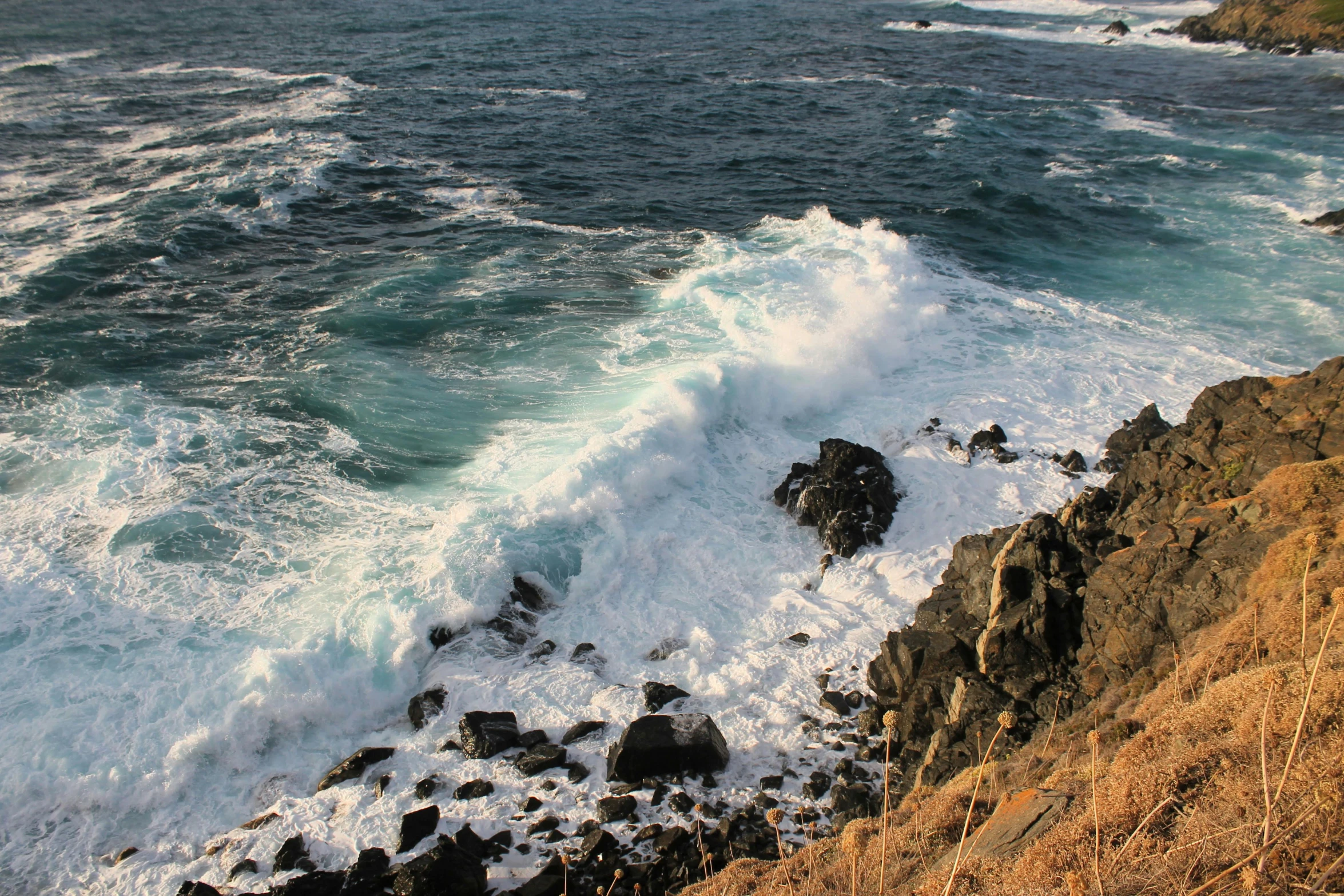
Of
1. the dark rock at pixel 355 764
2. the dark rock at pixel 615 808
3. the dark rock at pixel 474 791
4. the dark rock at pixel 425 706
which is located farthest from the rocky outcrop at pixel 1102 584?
the dark rock at pixel 355 764

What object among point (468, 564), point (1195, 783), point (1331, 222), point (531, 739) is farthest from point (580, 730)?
point (1331, 222)

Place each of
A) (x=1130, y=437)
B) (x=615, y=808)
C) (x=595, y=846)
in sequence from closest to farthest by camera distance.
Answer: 1. (x=595, y=846)
2. (x=615, y=808)
3. (x=1130, y=437)

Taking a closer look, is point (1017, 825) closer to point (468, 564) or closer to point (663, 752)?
point (663, 752)

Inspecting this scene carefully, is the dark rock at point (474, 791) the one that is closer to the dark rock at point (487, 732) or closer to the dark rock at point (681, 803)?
the dark rock at point (487, 732)

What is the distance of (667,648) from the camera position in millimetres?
11180

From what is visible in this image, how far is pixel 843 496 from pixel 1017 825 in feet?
25.6

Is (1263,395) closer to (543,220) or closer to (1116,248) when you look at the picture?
(1116,248)

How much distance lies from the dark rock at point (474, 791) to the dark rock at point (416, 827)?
0.31m

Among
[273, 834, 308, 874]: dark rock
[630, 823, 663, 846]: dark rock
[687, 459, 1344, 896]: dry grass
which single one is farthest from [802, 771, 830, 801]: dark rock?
[273, 834, 308, 874]: dark rock

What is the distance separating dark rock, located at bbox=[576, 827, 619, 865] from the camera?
8039 mm

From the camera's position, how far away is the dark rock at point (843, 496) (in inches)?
512

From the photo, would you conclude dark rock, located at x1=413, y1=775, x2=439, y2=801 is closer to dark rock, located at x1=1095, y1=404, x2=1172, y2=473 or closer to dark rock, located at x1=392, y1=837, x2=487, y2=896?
dark rock, located at x1=392, y1=837, x2=487, y2=896

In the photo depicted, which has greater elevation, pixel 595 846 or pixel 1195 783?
pixel 1195 783

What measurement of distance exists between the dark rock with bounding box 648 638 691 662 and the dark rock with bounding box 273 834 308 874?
4.65 metres
